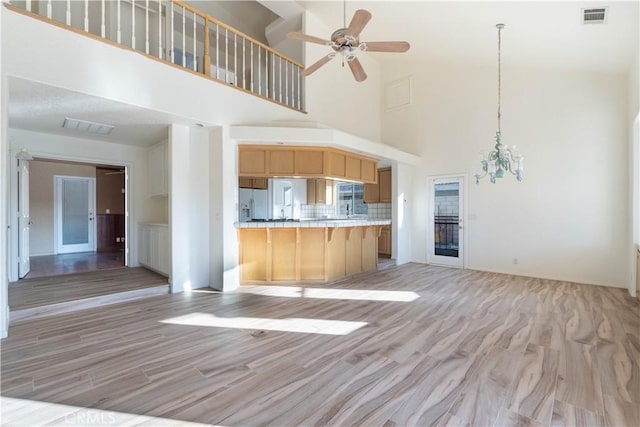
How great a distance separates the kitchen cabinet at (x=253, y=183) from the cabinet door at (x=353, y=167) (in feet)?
7.46

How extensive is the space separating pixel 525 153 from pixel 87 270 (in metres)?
8.66

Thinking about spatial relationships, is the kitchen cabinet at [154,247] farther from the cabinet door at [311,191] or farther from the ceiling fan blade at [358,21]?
the ceiling fan blade at [358,21]

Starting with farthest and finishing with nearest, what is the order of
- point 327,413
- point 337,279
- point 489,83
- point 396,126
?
point 396,126
point 489,83
point 337,279
point 327,413

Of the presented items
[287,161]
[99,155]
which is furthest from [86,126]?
[287,161]

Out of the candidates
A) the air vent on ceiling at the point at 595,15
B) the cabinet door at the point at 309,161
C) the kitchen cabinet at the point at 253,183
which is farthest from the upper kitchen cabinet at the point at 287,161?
the air vent on ceiling at the point at 595,15

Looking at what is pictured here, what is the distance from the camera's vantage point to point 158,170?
18.8 feet

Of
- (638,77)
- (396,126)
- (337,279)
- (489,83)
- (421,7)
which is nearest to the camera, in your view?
(638,77)

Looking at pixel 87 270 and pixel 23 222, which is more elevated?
pixel 23 222

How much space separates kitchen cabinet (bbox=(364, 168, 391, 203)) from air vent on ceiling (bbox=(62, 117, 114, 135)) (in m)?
5.73

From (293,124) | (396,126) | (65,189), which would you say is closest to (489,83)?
(396,126)

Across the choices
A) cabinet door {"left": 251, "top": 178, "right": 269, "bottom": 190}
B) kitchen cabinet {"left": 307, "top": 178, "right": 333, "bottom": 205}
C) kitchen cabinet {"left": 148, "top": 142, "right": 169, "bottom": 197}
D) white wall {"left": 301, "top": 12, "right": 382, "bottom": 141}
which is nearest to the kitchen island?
kitchen cabinet {"left": 148, "top": 142, "right": 169, "bottom": 197}

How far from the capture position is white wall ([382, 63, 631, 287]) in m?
4.96

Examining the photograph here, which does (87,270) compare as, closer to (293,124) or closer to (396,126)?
(293,124)

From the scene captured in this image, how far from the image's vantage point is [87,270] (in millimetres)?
5539
